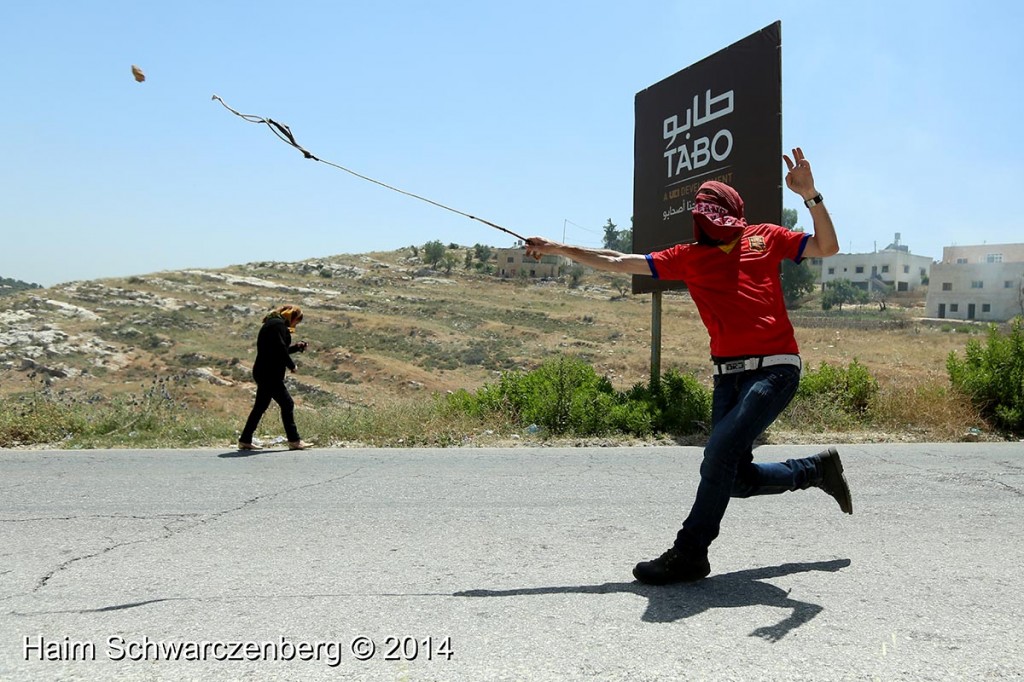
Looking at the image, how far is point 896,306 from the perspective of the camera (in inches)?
3509

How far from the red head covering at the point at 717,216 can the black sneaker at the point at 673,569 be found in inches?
57.7

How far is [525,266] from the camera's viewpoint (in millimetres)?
91750

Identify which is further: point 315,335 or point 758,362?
point 315,335

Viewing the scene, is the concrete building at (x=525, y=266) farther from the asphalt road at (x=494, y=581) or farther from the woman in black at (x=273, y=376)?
the asphalt road at (x=494, y=581)

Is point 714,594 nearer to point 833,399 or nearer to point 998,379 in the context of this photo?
point 833,399

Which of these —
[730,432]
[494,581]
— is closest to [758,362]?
[730,432]

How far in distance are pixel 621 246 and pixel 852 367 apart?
11116 centimetres

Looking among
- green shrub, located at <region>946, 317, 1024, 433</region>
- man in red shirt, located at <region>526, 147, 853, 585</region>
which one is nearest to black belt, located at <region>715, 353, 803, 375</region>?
man in red shirt, located at <region>526, 147, 853, 585</region>

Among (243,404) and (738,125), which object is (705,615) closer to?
(738,125)

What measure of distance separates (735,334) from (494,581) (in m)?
1.60

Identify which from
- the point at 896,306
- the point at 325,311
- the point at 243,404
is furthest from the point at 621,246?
the point at 243,404

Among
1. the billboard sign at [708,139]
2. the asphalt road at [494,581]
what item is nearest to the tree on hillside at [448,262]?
the billboard sign at [708,139]

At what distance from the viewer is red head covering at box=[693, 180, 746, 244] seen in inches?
152

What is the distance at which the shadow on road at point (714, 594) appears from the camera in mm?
3377
